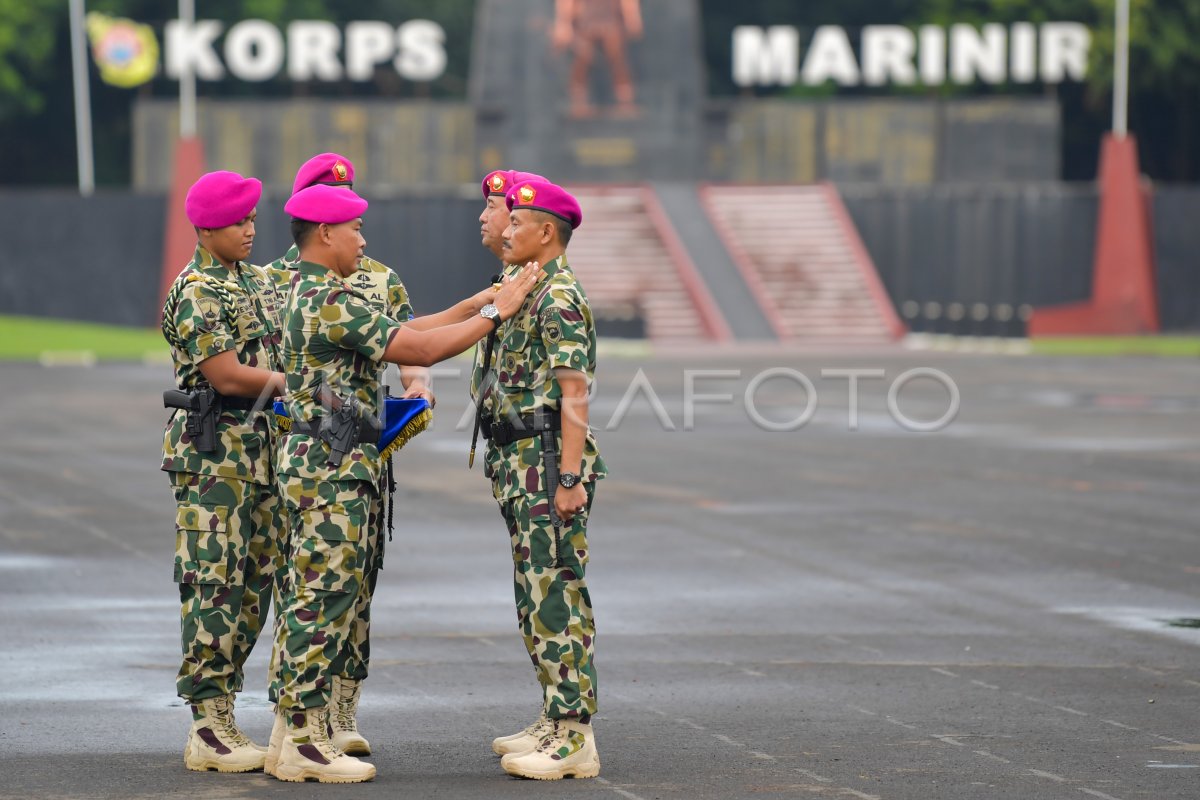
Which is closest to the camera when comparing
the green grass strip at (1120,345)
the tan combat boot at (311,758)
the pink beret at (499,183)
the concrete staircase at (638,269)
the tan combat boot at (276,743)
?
the tan combat boot at (311,758)

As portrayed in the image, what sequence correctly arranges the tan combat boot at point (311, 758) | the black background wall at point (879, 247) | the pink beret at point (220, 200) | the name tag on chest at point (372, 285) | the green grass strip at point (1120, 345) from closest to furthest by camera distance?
the tan combat boot at point (311, 758) < the pink beret at point (220, 200) < the name tag on chest at point (372, 285) < the green grass strip at point (1120, 345) < the black background wall at point (879, 247)

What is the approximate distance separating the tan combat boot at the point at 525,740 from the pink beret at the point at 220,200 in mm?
2233

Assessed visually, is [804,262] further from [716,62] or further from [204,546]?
[204,546]

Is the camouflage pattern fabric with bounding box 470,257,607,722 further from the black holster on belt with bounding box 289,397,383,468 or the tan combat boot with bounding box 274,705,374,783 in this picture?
the tan combat boot with bounding box 274,705,374,783

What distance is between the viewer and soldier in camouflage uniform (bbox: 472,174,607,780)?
7426mm

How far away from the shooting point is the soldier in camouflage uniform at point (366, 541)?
7520 millimetres

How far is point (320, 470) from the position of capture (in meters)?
7.32

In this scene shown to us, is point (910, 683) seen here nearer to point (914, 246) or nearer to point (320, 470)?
point (320, 470)

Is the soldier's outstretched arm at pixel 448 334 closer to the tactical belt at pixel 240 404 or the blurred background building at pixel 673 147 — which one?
the tactical belt at pixel 240 404

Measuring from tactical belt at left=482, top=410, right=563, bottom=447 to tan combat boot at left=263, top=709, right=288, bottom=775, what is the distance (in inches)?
50.9

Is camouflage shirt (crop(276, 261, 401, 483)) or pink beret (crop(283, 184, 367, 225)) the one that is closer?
camouflage shirt (crop(276, 261, 401, 483))

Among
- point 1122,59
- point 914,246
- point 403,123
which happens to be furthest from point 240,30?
point 1122,59

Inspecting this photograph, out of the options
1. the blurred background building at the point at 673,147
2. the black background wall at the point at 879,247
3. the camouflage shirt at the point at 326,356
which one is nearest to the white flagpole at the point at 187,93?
the blurred background building at the point at 673,147

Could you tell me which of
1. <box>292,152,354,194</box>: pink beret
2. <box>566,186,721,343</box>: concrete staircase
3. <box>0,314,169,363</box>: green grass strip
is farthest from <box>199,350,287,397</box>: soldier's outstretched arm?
<box>566,186,721,343</box>: concrete staircase
